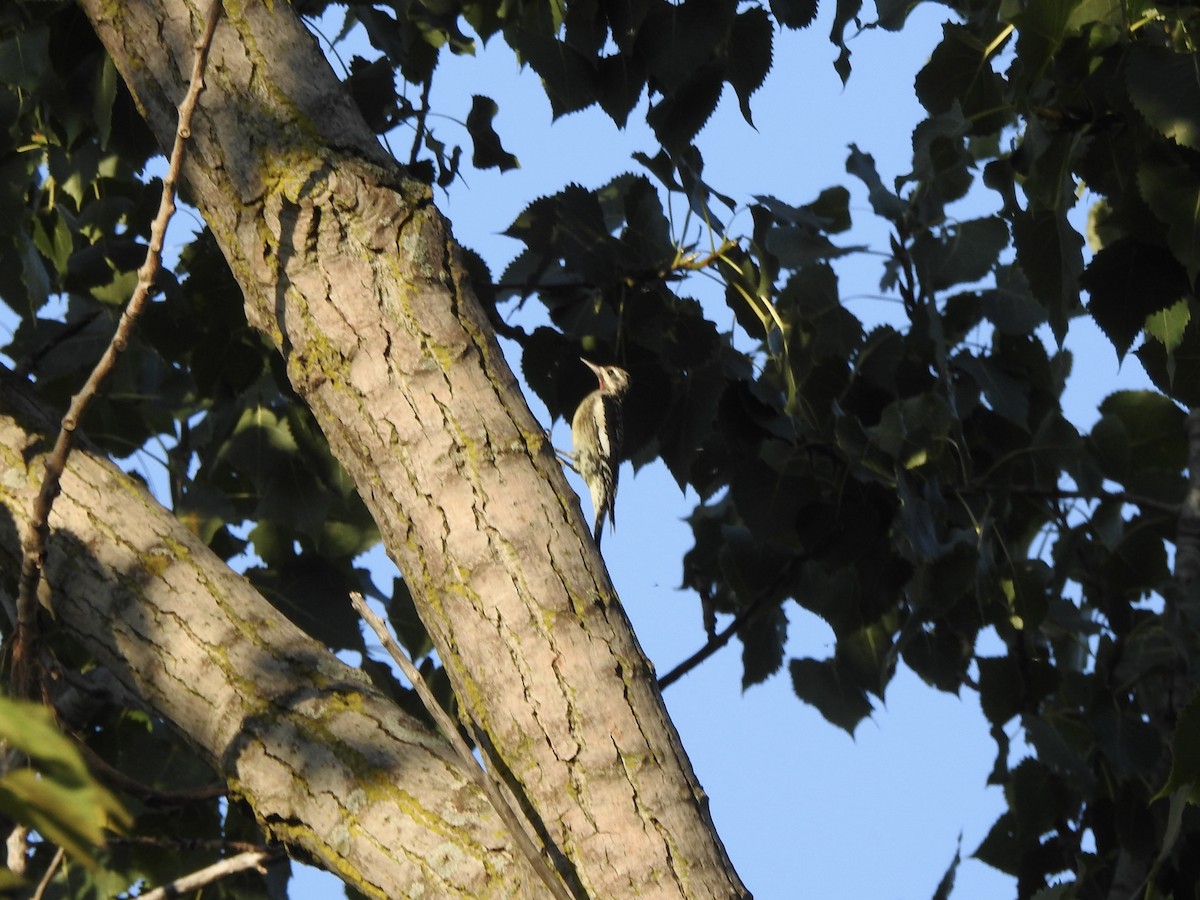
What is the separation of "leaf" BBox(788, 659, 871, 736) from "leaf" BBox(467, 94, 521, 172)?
1.86 meters

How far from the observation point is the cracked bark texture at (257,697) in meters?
1.83

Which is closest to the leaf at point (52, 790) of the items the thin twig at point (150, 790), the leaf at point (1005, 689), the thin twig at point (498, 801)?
the thin twig at point (498, 801)

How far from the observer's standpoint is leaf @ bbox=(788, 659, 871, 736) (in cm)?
411

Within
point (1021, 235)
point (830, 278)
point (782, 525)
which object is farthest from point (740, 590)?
point (1021, 235)

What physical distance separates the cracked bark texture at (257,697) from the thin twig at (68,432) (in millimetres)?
125

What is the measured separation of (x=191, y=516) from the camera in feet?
12.1

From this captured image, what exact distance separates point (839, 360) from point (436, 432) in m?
1.98

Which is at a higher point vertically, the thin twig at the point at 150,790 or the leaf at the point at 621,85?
the leaf at the point at 621,85

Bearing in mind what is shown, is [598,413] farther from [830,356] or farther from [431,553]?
[431,553]

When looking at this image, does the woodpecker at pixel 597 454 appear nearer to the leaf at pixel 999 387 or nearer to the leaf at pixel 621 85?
the leaf at pixel 999 387

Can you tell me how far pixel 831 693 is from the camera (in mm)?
4148

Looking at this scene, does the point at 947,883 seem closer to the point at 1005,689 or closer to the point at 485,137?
the point at 1005,689

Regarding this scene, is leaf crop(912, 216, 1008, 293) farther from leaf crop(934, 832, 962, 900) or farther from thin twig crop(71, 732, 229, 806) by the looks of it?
thin twig crop(71, 732, 229, 806)

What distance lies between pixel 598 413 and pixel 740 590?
8.34 feet
